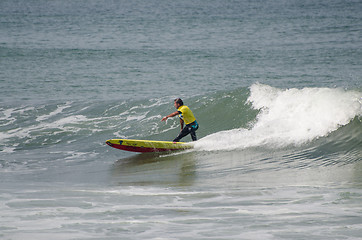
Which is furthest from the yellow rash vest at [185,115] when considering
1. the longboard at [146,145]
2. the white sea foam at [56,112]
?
the white sea foam at [56,112]

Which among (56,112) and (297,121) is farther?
(56,112)

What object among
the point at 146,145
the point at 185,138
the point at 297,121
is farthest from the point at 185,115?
the point at 297,121

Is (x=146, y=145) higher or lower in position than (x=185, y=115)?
lower

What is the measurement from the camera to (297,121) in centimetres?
1373

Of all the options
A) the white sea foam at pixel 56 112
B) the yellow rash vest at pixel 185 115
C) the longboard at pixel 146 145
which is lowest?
the longboard at pixel 146 145

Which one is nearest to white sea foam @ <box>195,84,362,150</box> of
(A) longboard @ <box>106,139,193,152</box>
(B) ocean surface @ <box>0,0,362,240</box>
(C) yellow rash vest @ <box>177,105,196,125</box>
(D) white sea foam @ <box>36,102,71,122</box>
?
(B) ocean surface @ <box>0,0,362,240</box>

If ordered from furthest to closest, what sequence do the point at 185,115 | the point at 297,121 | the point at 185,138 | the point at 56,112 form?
the point at 56,112
the point at 185,138
the point at 297,121
the point at 185,115

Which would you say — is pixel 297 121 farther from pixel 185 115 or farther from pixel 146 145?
pixel 146 145

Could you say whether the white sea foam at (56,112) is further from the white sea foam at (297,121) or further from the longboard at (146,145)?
the white sea foam at (297,121)

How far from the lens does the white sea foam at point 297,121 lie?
12836 millimetres

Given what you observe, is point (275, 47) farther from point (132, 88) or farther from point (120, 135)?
point (120, 135)

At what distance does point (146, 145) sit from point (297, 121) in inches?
161

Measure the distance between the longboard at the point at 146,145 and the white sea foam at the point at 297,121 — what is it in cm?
48

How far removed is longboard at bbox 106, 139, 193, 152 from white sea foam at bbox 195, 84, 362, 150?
48cm
